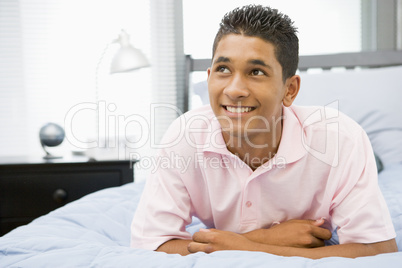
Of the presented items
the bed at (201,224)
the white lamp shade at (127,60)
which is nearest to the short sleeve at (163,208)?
the bed at (201,224)

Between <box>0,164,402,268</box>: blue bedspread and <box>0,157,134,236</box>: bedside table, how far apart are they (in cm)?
61

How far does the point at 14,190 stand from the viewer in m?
1.91

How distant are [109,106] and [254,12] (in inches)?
63.8

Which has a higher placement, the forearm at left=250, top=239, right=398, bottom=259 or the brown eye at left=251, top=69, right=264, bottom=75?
the brown eye at left=251, top=69, right=264, bottom=75

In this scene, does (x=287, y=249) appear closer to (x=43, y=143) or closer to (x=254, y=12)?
(x=254, y=12)

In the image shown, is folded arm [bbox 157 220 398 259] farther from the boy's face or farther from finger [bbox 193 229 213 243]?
the boy's face

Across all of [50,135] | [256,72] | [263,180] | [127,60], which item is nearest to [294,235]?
[263,180]

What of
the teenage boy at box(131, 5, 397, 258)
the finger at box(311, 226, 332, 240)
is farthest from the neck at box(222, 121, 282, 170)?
the finger at box(311, 226, 332, 240)

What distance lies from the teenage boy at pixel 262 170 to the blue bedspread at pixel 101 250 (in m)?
0.14

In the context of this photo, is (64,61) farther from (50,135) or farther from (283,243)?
(283,243)

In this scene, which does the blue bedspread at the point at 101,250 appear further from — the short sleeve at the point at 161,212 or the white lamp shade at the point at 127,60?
the white lamp shade at the point at 127,60

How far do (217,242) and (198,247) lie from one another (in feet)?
0.15

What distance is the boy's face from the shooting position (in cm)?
97

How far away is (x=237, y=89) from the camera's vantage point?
3.14 feet
